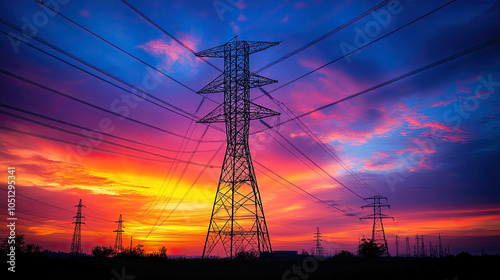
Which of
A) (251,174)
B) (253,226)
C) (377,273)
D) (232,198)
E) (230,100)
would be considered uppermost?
(230,100)

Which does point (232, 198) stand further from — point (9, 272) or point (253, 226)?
point (9, 272)

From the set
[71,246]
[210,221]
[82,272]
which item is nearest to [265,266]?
[210,221]

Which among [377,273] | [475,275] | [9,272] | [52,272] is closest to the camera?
[9,272]

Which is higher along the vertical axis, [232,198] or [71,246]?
[232,198]

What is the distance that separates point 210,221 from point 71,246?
1683 inches

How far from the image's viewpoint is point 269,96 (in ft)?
133

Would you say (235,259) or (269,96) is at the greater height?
(269,96)

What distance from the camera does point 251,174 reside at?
39.0 meters

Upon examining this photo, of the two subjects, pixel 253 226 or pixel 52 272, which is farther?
pixel 253 226

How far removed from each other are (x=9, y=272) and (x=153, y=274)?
10.7 meters

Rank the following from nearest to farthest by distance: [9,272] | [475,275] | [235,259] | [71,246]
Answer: [9,272] < [475,275] < [235,259] < [71,246]

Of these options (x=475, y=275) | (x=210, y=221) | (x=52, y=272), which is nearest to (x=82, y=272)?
(x=52, y=272)

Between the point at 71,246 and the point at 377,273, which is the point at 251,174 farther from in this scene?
the point at 71,246

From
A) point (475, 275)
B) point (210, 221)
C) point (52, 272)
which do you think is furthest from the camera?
point (210, 221)
